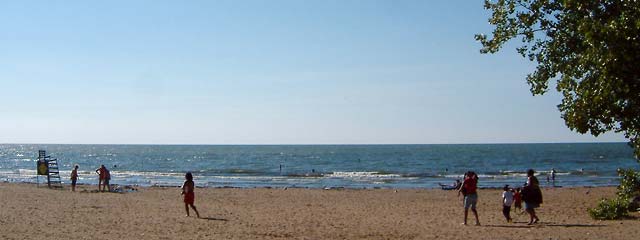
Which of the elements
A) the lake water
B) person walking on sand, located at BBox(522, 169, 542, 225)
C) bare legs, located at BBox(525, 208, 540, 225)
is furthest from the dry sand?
the lake water

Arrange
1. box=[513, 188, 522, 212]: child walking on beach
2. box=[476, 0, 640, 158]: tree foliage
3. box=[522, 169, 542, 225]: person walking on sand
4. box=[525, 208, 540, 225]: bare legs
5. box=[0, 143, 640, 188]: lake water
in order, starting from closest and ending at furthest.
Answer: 1. box=[476, 0, 640, 158]: tree foliage
2. box=[522, 169, 542, 225]: person walking on sand
3. box=[525, 208, 540, 225]: bare legs
4. box=[513, 188, 522, 212]: child walking on beach
5. box=[0, 143, 640, 188]: lake water

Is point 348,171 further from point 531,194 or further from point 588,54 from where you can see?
point 588,54

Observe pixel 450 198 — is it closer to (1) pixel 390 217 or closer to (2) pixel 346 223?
(1) pixel 390 217

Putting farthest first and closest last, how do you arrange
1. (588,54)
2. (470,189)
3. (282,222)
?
(282,222) → (470,189) → (588,54)

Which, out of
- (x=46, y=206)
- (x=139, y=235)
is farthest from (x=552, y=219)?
(x=46, y=206)

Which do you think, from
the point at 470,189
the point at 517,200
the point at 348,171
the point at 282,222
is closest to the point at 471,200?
the point at 470,189

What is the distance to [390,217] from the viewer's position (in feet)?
63.5

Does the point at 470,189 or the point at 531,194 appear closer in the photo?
the point at 531,194

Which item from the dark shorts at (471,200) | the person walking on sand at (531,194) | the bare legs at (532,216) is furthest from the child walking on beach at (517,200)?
the dark shorts at (471,200)

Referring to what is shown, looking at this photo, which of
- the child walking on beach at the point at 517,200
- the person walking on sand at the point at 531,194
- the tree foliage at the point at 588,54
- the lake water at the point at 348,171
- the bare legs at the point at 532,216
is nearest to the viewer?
the tree foliage at the point at 588,54

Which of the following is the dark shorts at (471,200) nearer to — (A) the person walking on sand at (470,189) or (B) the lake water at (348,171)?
(A) the person walking on sand at (470,189)

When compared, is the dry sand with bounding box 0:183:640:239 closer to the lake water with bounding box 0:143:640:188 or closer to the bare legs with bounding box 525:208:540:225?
the bare legs with bounding box 525:208:540:225

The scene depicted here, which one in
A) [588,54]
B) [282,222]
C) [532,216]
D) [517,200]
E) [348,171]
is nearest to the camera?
[588,54]

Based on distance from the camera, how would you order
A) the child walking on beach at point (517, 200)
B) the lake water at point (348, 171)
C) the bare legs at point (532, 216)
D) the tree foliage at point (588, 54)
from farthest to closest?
the lake water at point (348, 171)
the child walking on beach at point (517, 200)
the bare legs at point (532, 216)
the tree foliage at point (588, 54)
